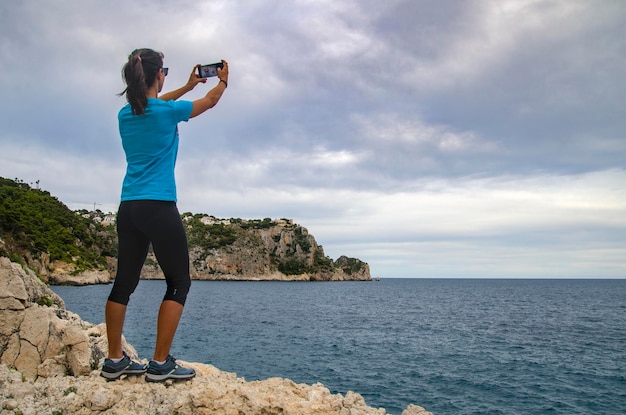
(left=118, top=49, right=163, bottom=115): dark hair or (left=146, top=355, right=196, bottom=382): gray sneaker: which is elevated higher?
(left=118, top=49, right=163, bottom=115): dark hair

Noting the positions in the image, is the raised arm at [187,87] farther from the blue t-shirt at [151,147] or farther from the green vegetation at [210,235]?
the green vegetation at [210,235]

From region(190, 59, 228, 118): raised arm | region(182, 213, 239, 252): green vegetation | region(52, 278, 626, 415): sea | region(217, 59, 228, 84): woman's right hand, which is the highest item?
region(182, 213, 239, 252): green vegetation

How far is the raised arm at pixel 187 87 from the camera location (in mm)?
4523

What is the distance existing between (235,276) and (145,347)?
12294 centimetres

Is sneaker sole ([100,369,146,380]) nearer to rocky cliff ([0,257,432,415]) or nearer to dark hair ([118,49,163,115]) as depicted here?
rocky cliff ([0,257,432,415])

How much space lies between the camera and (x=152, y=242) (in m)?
4.11

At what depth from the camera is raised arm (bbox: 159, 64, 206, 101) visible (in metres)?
4.52

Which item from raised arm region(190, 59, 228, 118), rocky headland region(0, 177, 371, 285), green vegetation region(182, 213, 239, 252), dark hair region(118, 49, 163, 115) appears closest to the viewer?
dark hair region(118, 49, 163, 115)

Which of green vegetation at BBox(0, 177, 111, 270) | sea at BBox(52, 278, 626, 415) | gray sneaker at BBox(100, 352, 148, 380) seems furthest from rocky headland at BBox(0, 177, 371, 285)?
gray sneaker at BBox(100, 352, 148, 380)

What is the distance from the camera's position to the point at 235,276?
14712 centimetres

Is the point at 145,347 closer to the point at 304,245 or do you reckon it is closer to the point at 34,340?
the point at 34,340

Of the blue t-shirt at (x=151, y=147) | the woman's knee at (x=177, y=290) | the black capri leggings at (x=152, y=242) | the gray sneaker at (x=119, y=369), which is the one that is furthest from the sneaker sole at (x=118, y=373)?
the blue t-shirt at (x=151, y=147)

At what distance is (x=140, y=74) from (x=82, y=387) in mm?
3105

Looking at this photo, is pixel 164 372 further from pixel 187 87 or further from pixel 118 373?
pixel 187 87
